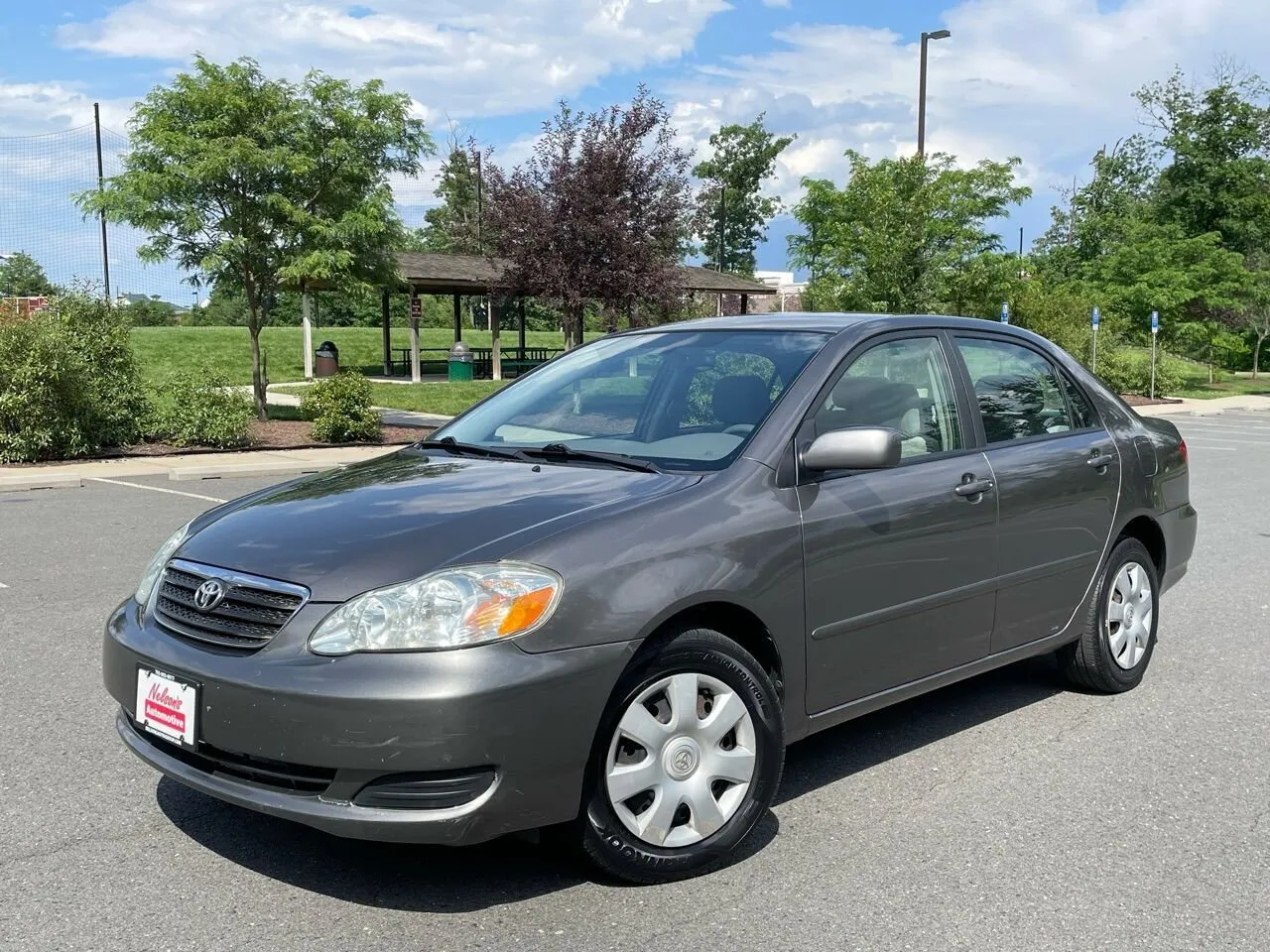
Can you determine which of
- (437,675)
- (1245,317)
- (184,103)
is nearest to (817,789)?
(437,675)

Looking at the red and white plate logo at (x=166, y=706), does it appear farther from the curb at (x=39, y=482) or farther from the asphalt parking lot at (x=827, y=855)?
the curb at (x=39, y=482)

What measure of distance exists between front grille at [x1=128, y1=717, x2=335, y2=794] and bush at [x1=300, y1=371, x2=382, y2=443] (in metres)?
14.8

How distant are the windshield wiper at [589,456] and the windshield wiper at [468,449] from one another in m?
0.04

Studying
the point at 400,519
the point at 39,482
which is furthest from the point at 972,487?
the point at 39,482

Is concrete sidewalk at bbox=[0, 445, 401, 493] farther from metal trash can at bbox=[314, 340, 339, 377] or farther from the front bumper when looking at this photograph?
metal trash can at bbox=[314, 340, 339, 377]

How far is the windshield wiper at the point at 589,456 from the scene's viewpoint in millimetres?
3832

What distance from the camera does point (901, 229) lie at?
81.7ft

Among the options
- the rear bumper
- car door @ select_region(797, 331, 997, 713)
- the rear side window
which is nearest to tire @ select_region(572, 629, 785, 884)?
car door @ select_region(797, 331, 997, 713)

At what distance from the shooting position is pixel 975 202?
1052 inches

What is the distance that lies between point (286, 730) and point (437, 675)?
415 millimetres

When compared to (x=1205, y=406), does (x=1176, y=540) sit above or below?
above

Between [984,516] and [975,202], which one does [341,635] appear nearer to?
[984,516]

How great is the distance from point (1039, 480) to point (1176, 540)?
1390 mm

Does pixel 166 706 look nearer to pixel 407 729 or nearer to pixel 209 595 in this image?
pixel 209 595
